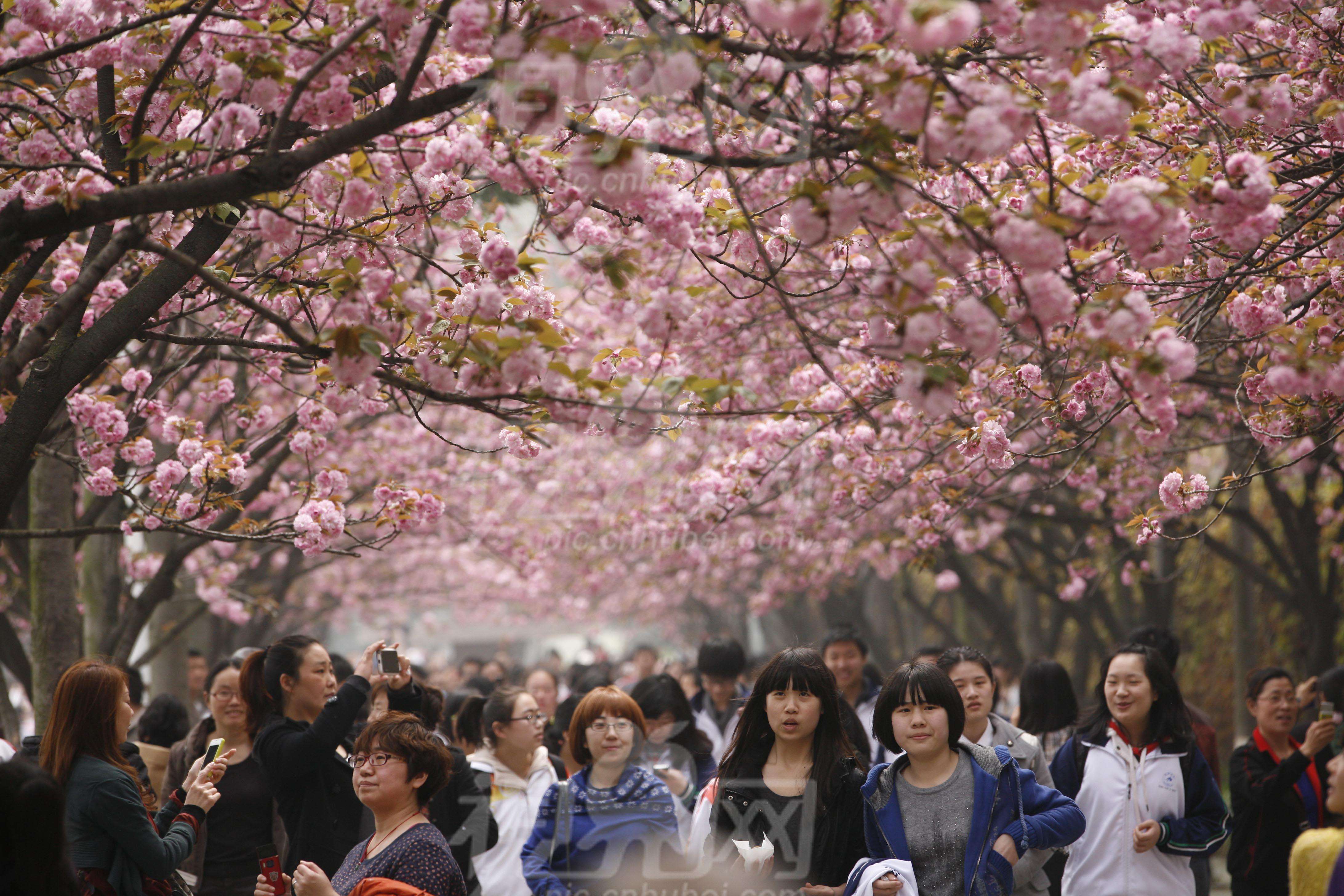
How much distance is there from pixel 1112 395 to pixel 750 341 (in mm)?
4643

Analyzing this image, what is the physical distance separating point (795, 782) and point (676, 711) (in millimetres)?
2259

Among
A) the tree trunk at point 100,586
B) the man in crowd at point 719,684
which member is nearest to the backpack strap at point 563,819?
the man in crowd at point 719,684

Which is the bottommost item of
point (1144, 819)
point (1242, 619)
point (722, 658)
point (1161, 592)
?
point (1144, 819)

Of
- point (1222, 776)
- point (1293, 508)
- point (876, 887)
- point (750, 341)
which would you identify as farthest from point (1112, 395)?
point (1222, 776)

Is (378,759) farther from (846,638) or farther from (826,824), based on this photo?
(846,638)

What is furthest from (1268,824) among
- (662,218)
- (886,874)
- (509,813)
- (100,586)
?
(100,586)

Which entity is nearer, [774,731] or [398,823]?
[398,823]

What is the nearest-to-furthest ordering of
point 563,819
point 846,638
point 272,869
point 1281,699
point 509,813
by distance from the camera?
point 272,869 < point 563,819 < point 509,813 < point 1281,699 < point 846,638

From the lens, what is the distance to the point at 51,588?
7113mm

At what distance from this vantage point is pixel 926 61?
10.5 ft

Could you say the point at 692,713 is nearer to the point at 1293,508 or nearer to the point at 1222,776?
the point at 1293,508

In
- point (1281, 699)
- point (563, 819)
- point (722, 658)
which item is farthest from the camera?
point (722, 658)

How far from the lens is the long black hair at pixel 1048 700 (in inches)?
257

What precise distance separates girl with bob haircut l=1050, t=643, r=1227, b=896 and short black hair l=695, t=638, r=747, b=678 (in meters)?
2.86
